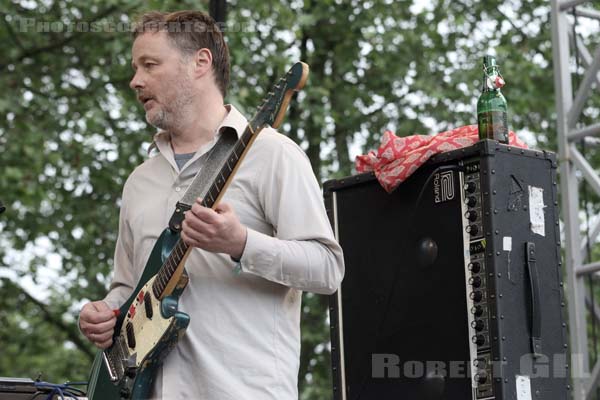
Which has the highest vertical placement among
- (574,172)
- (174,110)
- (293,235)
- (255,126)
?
(574,172)

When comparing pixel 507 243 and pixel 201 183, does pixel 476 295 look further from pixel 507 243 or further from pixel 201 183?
pixel 201 183

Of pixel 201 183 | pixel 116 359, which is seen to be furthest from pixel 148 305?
pixel 201 183

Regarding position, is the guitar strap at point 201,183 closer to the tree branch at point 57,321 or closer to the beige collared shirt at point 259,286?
the beige collared shirt at point 259,286

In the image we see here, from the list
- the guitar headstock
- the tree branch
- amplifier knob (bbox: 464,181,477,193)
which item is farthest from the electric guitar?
the tree branch

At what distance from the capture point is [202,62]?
8.87 ft

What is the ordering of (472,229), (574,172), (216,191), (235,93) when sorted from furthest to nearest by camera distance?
1. (235,93)
2. (574,172)
3. (472,229)
4. (216,191)

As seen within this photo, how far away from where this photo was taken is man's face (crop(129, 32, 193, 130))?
264 centimetres

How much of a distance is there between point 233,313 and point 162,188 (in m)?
0.44

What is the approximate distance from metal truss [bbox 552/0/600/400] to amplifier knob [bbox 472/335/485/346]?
62.3 inches

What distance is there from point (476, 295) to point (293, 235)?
28.7 inches

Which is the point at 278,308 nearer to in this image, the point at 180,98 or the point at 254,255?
the point at 254,255

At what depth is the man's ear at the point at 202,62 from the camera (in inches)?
106

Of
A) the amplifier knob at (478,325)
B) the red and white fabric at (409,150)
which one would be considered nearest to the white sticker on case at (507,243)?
the amplifier knob at (478,325)

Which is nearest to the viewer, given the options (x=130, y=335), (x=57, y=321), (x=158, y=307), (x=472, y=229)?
(x=158, y=307)
